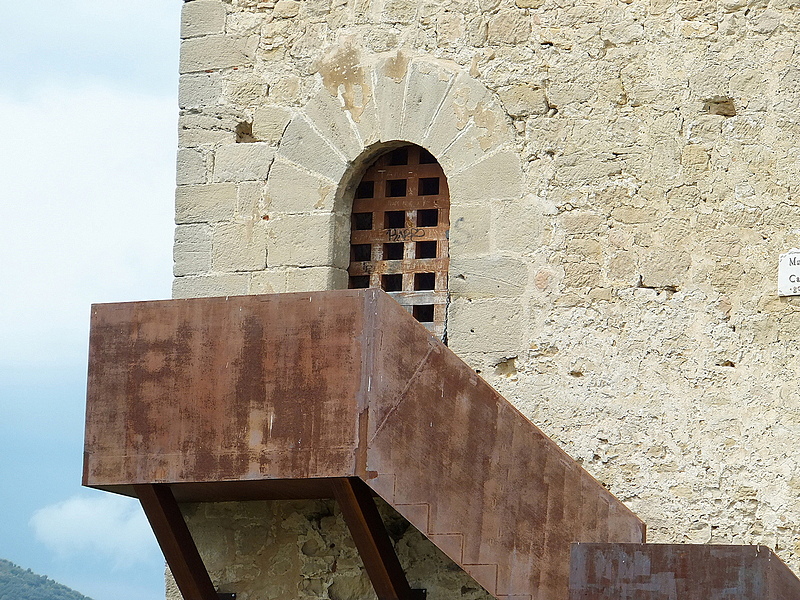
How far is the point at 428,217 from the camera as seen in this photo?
23.3ft

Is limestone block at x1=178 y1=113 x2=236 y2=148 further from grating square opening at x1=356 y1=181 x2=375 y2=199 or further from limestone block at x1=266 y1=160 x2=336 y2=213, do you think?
grating square opening at x1=356 y1=181 x2=375 y2=199

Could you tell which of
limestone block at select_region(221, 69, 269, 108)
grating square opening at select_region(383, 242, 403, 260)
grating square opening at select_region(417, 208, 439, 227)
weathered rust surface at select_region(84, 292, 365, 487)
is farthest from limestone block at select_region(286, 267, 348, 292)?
weathered rust surface at select_region(84, 292, 365, 487)

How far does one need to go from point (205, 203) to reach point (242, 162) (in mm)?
298

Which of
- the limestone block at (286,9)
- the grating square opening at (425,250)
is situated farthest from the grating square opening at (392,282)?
the limestone block at (286,9)

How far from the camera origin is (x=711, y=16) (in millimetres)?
6641

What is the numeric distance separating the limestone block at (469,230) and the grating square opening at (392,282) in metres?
0.38

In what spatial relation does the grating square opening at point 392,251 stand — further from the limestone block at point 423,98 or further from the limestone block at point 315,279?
the limestone block at point 423,98

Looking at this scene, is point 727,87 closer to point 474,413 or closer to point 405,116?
point 405,116

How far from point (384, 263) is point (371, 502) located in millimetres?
1460

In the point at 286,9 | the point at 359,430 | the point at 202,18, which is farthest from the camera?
the point at 202,18

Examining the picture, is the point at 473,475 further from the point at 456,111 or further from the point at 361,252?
the point at 456,111

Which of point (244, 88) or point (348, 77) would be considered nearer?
point (348, 77)

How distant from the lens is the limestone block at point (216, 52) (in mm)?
7438

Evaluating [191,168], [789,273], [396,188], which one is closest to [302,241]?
[396,188]
